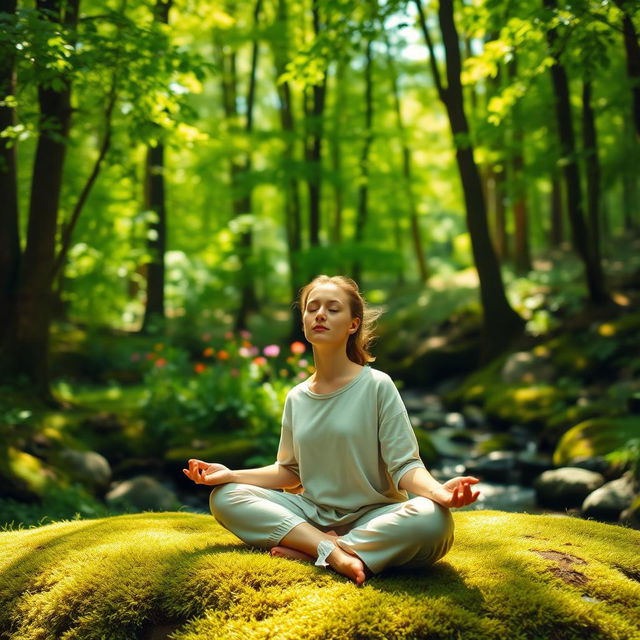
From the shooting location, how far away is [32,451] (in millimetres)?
7016

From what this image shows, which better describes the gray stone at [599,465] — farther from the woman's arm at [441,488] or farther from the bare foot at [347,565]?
the bare foot at [347,565]

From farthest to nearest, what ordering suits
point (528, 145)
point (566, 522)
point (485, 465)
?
point (528, 145), point (485, 465), point (566, 522)

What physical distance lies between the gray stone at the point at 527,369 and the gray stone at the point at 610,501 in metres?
4.83

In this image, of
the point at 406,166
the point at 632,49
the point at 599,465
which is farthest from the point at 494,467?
the point at 406,166

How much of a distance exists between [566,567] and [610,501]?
3.67 metres

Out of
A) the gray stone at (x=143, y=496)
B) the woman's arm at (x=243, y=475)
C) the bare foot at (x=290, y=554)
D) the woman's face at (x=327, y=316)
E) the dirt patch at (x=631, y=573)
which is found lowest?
the gray stone at (x=143, y=496)

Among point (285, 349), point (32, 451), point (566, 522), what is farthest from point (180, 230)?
point (566, 522)

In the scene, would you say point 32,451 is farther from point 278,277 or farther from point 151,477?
point 278,277

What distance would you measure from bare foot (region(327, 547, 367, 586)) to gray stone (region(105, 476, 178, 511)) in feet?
13.9

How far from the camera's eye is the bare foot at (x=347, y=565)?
9.80 feet

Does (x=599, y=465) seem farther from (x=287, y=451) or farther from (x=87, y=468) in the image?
(x=87, y=468)

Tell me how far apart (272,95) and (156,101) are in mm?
20630

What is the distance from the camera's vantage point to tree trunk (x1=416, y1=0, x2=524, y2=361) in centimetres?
1175

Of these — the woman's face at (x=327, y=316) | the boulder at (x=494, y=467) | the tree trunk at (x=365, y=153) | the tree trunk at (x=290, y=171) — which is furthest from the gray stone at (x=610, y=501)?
the tree trunk at (x=365, y=153)
